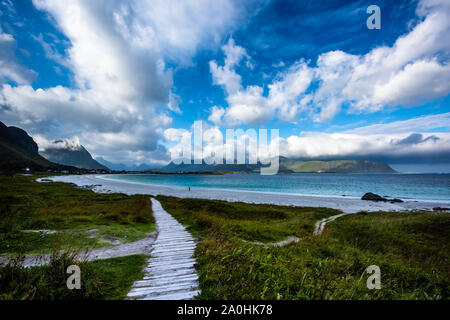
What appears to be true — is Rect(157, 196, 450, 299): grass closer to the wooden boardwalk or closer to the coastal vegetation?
the wooden boardwalk

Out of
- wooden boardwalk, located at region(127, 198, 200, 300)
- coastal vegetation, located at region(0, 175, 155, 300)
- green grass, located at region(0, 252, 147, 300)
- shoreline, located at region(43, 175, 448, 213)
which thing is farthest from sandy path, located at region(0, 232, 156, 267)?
shoreline, located at region(43, 175, 448, 213)

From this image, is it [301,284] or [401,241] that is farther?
[401,241]

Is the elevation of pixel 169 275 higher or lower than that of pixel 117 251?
higher

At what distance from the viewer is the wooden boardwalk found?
4.96 m

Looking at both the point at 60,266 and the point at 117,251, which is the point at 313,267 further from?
the point at 117,251

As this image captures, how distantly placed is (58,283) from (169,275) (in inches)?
114

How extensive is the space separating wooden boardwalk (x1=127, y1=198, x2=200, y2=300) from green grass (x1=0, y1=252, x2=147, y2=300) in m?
0.42

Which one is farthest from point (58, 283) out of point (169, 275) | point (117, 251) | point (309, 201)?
point (309, 201)

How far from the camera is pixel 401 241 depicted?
15.4 metres

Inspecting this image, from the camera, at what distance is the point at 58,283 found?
15.7 ft

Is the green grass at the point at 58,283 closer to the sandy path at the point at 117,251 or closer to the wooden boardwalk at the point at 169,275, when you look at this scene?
the wooden boardwalk at the point at 169,275
